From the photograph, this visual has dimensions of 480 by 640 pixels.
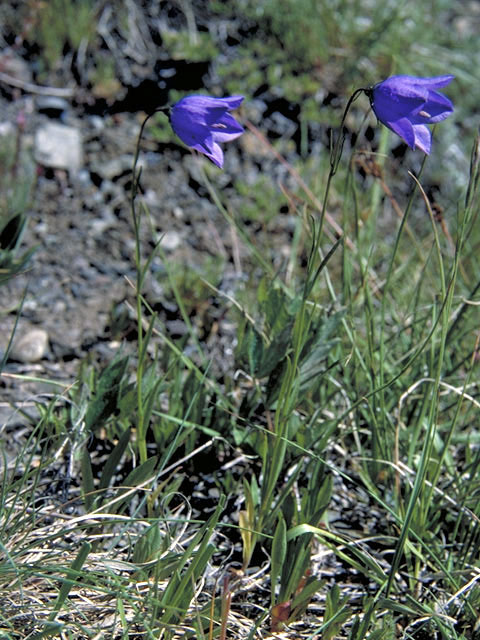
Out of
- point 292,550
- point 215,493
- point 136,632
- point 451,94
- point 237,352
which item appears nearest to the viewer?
point 136,632

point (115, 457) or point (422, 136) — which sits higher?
point (422, 136)

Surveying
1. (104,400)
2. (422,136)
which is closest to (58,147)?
(104,400)

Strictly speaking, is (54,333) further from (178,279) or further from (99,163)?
(99,163)

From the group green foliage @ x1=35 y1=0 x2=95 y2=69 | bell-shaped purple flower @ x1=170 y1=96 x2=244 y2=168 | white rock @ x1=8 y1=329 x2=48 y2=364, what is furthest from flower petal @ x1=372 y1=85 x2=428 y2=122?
green foliage @ x1=35 y1=0 x2=95 y2=69

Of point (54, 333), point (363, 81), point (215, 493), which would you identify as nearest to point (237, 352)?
point (215, 493)

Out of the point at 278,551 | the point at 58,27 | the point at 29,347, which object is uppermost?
the point at 58,27

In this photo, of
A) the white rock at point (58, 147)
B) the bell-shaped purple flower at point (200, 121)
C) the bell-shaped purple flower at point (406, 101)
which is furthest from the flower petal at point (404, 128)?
the white rock at point (58, 147)

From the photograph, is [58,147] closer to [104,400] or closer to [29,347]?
[29,347]
